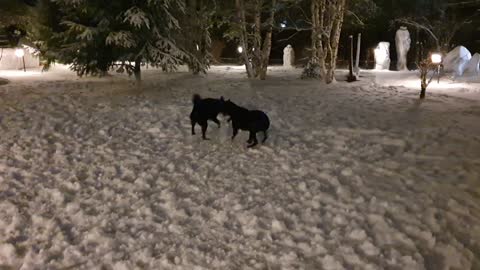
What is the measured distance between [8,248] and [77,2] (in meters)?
9.34

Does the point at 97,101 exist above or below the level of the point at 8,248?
above

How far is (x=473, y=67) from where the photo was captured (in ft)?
59.1

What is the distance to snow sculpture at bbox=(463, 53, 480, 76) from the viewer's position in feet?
58.6

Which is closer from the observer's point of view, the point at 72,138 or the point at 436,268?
the point at 436,268

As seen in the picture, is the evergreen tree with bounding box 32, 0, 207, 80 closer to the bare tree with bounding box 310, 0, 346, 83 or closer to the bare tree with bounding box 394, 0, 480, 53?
the bare tree with bounding box 310, 0, 346, 83

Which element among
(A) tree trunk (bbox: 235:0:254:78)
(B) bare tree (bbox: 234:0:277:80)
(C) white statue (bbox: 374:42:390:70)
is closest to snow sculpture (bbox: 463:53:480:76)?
(C) white statue (bbox: 374:42:390:70)

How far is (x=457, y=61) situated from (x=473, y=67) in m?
0.72

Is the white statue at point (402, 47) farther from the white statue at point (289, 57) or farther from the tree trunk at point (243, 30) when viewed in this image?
the tree trunk at point (243, 30)

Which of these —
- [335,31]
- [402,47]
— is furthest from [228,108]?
[402,47]

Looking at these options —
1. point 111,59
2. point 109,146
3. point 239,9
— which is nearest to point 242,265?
point 109,146

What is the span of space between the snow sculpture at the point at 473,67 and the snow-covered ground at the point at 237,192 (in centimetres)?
1036

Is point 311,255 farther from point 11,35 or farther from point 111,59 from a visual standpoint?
point 11,35

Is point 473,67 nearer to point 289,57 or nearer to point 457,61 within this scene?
point 457,61

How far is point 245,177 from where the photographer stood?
546 cm
